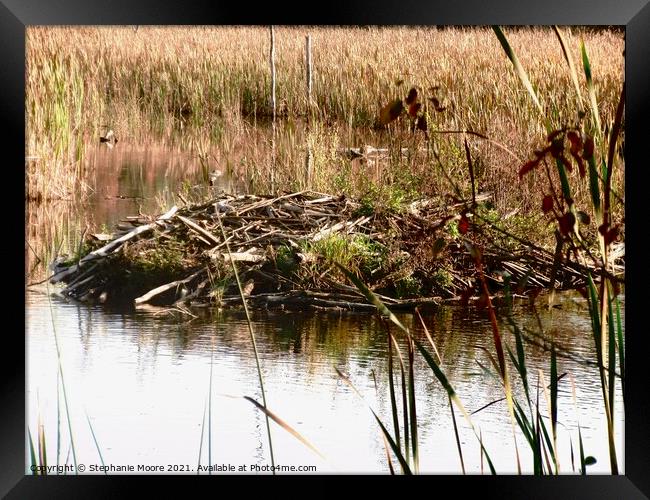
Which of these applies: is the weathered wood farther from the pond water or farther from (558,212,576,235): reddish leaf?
(558,212,576,235): reddish leaf

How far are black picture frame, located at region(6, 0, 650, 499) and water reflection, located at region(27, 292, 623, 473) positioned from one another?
198 mm

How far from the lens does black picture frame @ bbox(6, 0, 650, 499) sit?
2.93 metres

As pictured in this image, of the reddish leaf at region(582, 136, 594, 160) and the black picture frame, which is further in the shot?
the black picture frame

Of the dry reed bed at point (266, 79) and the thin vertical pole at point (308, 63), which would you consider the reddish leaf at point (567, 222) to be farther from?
the thin vertical pole at point (308, 63)

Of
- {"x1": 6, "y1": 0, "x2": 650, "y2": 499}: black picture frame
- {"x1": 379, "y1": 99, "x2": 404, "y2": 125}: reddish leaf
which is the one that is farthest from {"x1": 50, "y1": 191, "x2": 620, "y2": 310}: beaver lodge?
{"x1": 379, "y1": 99, "x2": 404, "y2": 125}: reddish leaf

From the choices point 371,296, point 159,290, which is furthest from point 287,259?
point 371,296

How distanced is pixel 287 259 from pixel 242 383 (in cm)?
112

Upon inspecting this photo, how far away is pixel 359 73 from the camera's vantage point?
13.4ft

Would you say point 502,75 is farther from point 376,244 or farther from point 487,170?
point 376,244
